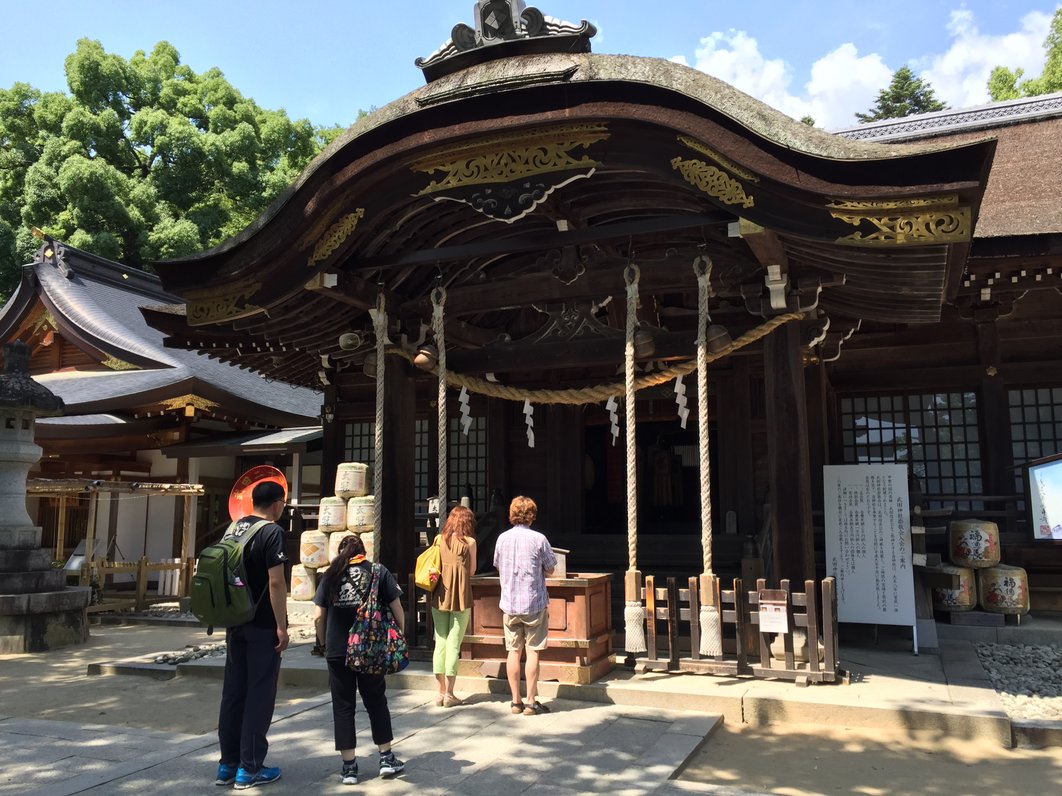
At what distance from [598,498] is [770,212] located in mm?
8020

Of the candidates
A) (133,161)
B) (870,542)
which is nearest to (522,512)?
(870,542)

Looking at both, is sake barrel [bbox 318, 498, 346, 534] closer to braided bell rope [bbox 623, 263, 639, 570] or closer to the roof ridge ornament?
braided bell rope [bbox 623, 263, 639, 570]

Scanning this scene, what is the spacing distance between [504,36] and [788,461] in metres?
4.03

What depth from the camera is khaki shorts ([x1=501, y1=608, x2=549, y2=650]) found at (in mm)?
5336

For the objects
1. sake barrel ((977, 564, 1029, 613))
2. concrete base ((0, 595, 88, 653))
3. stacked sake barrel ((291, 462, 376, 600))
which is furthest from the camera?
stacked sake barrel ((291, 462, 376, 600))

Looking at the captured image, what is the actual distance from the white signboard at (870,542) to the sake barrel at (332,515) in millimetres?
6399

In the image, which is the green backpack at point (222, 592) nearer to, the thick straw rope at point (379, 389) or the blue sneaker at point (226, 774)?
the blue sneaker at point (226, 774)

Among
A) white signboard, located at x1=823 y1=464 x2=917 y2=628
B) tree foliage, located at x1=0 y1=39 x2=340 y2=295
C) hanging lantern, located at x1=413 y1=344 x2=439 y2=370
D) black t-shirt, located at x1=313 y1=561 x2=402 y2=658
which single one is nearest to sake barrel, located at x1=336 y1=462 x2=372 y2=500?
hanging lantern, located at x1=413 y1=344 x2=439 y2=370

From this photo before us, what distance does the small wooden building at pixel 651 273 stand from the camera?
17.9ft

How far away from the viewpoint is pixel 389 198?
6.38 m

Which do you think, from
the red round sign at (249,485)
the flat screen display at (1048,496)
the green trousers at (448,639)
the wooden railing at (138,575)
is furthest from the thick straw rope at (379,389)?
the wooden railing at (138,575)

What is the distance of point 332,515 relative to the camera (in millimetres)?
10812

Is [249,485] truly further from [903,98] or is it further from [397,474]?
[903,98]

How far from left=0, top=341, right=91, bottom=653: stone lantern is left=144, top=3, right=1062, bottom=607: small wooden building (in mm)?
2744
